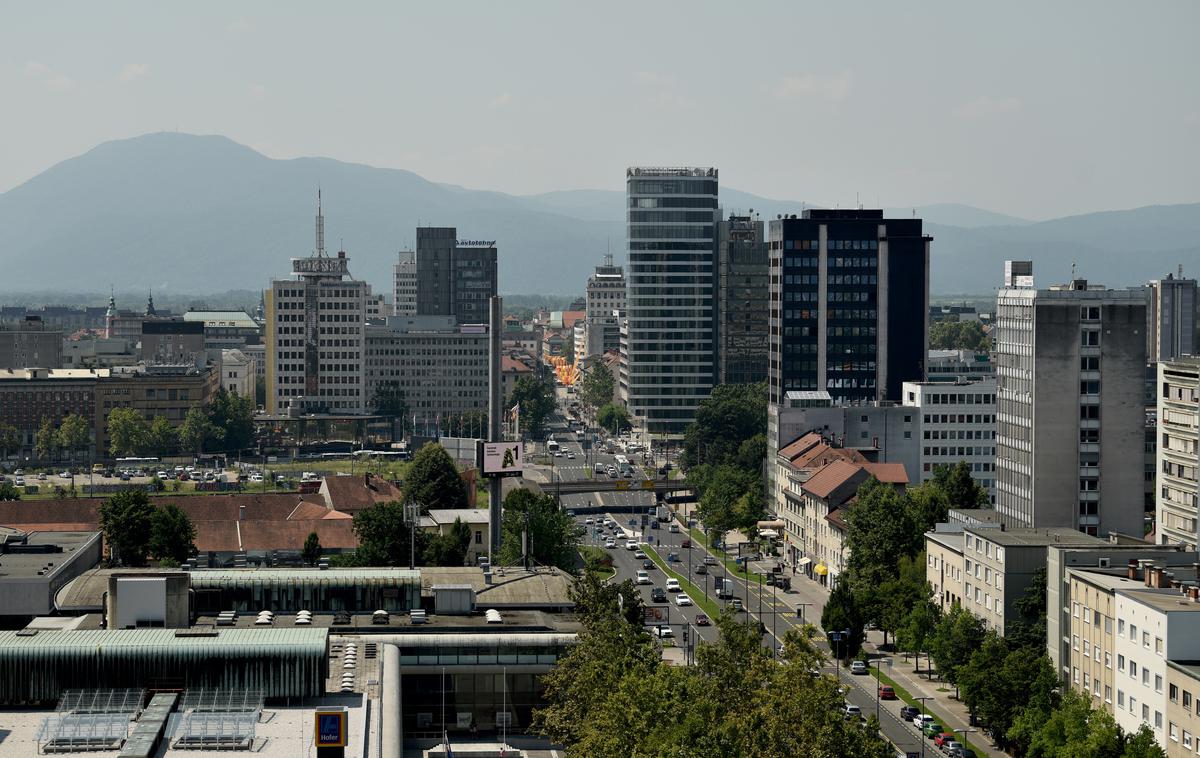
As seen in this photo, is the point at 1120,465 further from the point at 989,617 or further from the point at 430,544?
the point at 430,544

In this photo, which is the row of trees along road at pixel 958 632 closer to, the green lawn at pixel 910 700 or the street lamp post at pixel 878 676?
the street lamp post at pixel 878 676

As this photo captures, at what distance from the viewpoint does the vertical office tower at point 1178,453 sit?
129 meters

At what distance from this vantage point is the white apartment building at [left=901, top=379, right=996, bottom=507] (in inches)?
7392

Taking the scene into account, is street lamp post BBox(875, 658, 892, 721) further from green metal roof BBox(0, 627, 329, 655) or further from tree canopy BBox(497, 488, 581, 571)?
green metal roof BBox(0, 627, 329, 655)

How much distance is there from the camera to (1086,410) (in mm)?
134875

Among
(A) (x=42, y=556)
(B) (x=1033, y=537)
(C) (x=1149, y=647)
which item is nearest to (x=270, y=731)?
(C) (x=1149, y=647)

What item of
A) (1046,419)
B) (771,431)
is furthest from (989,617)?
(771,431)

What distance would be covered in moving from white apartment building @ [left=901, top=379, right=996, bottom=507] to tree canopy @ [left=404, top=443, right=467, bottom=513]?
45117 mm

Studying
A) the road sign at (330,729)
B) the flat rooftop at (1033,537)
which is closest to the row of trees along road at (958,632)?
the flat rooftop at (1033,537)

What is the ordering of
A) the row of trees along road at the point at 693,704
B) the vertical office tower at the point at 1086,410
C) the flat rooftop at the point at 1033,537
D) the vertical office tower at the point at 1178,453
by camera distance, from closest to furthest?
the row of trees along road at the point at 693,704 < the flat rooftop at the point at 1033,537 < the vertical office tower at the point at 1178,453 < the vertical office tower at the point at 1086,410

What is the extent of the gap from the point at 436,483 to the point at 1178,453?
7215 cm

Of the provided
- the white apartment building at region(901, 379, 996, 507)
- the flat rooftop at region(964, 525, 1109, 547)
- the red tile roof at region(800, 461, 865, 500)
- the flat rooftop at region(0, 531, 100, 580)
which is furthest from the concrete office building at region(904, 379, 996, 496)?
the flat rooftop at region(0, 531, 100, 580)

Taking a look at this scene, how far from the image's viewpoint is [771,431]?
198 m

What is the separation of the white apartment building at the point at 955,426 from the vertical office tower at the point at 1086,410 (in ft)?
169
